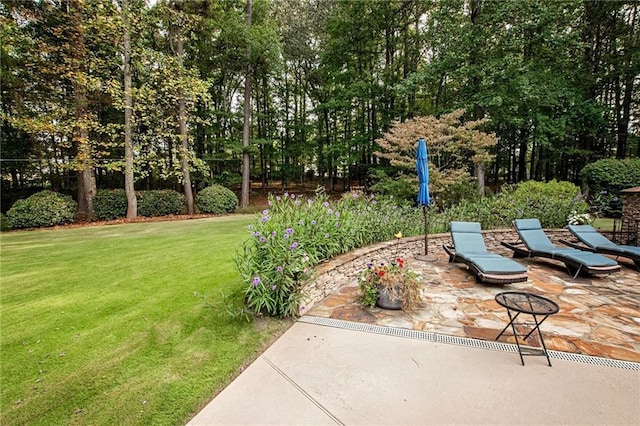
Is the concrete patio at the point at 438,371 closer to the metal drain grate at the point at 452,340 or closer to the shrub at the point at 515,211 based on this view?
the metal drain grate at the point at 452,340

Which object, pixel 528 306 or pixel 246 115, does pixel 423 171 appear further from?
pixel 246 115

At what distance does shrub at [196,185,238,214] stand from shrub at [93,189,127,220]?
9.50ft

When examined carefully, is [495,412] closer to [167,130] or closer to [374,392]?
[374,392]

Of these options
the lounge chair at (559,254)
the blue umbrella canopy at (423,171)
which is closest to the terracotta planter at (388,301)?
the blue umbrella canopy at (423,171)

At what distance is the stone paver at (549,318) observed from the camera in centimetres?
271

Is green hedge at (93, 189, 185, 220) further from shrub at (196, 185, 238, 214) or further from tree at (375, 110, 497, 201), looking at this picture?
tree at (375, 110, 497, 201)

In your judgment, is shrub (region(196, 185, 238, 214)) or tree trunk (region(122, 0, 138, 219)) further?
shrub (region(196, 185, 238, 214))

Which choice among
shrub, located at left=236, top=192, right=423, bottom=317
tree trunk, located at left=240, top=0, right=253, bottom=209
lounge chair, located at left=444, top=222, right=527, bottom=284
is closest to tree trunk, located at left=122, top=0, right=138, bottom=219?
tree trunk, located at left=240, top=0, right=253, bottom=209

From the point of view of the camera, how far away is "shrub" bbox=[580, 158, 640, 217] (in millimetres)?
9792

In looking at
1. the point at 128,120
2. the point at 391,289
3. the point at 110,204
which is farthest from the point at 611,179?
the point at 110,204

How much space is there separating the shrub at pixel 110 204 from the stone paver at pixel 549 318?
1117cm

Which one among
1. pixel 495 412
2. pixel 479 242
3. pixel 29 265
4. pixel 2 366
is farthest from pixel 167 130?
pixel 495 412

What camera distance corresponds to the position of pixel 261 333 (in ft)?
9.39

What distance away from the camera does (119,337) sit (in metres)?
2.75
